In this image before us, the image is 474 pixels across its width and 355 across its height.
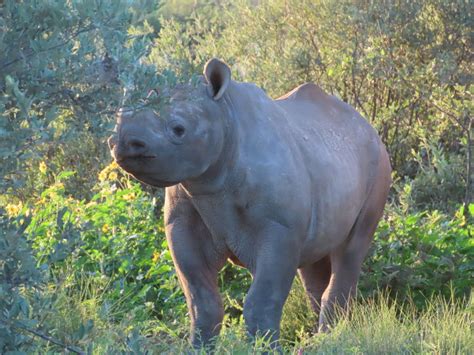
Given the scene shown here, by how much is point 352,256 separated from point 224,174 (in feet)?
5.10

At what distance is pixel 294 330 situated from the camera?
7566 mm

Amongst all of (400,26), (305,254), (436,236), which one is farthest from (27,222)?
(400,26)

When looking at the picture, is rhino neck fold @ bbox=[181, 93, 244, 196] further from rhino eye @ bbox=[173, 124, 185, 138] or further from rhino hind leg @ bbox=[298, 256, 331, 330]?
rhino hind leg @ bbox=[298, 256, 331, 330]

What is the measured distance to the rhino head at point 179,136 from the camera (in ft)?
18.4

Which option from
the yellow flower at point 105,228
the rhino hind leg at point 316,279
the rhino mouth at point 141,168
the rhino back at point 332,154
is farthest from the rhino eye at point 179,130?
the yellow flower at point 105,228

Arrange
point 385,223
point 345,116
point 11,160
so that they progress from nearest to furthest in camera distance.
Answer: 1. point 11,160
2. point 345,116
3. point 385,223

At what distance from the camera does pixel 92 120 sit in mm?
4039

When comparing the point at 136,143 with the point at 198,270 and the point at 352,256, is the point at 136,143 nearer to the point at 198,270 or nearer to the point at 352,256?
the point at 198,270

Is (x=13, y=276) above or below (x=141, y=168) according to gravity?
below

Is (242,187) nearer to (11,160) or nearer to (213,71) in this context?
(213,71)

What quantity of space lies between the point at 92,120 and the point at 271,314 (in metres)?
2.54

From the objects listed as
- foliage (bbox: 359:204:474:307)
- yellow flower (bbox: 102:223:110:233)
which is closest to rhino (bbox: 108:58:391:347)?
foliage (bbox: 359:204:474:307)

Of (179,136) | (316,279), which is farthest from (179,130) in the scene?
(316,279)

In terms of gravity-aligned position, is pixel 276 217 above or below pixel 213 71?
below
